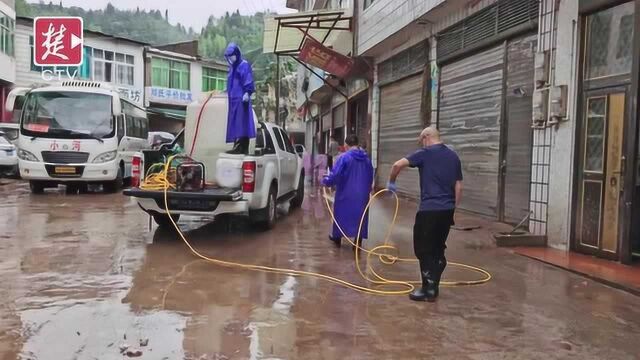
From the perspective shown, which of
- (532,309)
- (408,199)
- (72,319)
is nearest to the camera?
(72,319)

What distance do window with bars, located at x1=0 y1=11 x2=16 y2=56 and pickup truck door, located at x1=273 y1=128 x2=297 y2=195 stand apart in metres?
21.7

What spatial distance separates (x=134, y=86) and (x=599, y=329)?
126 feet

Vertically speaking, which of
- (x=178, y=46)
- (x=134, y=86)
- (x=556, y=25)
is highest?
(x=178, y=46)

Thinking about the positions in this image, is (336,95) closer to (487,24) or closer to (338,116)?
(338,116)

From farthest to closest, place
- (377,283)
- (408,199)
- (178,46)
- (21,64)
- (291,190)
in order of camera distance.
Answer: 1. (178,46)
2. (21,64)
3. (408,199)
4. (291,190)
5. (377,283)

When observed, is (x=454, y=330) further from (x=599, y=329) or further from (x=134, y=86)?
(x=134, y=86)

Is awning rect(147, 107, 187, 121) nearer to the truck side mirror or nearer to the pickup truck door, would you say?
the truck side mirror

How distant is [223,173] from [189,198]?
60 cm

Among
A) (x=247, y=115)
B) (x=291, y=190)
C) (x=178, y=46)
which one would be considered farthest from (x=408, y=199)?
(x=178, y=46)

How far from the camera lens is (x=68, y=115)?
15211mm

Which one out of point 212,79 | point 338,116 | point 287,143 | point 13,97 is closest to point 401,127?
point 287,143

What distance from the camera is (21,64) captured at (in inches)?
1260

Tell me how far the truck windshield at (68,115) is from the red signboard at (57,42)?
12485 millimetres

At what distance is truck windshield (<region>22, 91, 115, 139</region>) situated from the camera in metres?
14.9
